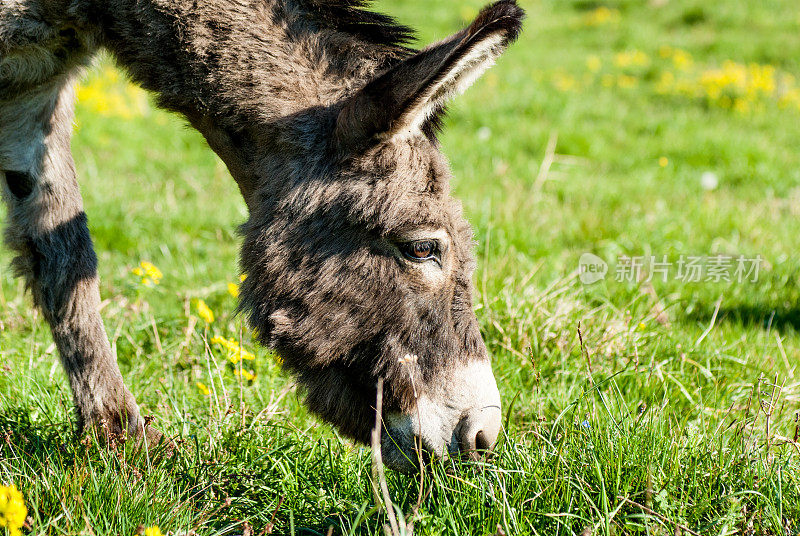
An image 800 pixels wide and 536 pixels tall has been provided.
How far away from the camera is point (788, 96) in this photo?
8.90 metres

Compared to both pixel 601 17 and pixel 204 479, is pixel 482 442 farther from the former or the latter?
pixel 601 17

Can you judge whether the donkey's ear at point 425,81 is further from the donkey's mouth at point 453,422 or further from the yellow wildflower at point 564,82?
the yellow wildflower at point 564,82

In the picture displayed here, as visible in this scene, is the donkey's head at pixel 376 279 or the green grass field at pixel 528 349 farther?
the donkey's head at pixel 376 279

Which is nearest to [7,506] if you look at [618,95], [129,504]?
[129,504]

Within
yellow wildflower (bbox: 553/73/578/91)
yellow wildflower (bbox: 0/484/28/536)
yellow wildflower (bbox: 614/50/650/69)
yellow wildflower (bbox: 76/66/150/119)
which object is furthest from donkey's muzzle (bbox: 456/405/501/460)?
yellow wildflower (bbox: 614/50/650/69)

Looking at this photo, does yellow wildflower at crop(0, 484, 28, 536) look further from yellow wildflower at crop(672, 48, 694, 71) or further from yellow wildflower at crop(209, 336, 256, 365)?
yellow wildflower at crop(672, 48, 694, 71)

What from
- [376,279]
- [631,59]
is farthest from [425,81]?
[631,59]

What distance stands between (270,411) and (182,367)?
762 millimetres

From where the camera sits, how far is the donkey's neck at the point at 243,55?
105 inches

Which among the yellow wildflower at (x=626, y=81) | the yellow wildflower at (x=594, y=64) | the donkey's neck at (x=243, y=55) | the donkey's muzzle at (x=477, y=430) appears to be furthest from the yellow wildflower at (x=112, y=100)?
the donkey's muzzle at (x=477, y=430)

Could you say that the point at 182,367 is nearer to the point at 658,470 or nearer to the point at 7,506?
the point at 7,506

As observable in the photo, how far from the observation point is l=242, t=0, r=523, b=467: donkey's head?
2521 mm

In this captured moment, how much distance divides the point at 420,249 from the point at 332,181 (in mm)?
385

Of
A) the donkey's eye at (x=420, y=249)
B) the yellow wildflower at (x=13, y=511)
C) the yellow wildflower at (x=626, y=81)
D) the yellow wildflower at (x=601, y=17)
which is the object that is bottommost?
the yellow wildflower at (x=13, y=511)
